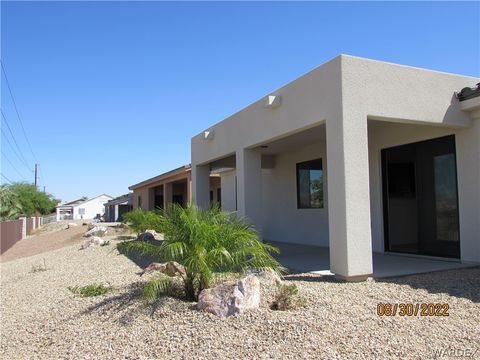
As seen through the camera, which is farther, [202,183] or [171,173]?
[171,173]

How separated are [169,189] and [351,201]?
2327cm

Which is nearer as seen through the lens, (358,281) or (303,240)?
(358,281)

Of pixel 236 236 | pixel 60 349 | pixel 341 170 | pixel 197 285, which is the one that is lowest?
pixel 60 349

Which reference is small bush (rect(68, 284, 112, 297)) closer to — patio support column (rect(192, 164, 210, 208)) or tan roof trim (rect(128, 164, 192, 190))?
patio support column (rect(192, 164, 210, 208))

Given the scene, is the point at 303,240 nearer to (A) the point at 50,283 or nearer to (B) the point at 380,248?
(B) the point at 380,248

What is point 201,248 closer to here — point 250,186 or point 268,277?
point 268,277

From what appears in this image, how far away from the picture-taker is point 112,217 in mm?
55594

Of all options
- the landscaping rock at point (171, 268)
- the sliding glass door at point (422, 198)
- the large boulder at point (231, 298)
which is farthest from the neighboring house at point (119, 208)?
the large boulder at point (231, 298)

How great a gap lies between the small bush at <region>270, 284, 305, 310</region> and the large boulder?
30 centimetres

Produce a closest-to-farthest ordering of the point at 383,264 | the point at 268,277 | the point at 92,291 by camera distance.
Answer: the point at 268,277 < the point at 92,291 < the point at 383,264

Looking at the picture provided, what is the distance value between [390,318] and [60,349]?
388 cm

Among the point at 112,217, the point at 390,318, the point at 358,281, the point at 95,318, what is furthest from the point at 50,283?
the point at 112,217

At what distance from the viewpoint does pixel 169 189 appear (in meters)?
29.5

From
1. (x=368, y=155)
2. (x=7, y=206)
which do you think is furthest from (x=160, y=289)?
(x=7, y=206)
